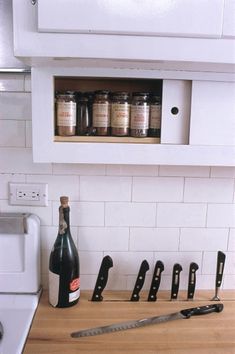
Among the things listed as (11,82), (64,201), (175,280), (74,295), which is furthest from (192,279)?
(11,82)

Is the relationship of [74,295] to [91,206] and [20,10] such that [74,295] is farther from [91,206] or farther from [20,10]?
[20,10]

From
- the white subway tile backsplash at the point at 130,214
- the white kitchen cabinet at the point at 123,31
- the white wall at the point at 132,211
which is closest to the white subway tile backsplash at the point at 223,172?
the white wall at the point at 132,211

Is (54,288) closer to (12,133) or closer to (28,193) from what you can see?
(28,193)

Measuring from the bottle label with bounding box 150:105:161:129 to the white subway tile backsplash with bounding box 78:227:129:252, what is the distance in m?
0.41

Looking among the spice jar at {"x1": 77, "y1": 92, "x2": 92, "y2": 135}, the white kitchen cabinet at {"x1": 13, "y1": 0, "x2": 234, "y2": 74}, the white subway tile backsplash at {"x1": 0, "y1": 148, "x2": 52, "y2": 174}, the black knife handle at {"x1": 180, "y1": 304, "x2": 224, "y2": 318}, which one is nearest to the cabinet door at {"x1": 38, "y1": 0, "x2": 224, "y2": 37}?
the white kitchen cabinet at {"x1": 13, "y1": 0, "x2": 234, "y2": 74}

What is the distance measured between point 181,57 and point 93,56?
0.20 meters

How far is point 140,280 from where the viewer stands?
3.83 ft

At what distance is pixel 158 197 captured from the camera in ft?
3.98

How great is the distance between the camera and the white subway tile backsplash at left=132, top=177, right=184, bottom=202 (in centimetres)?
120

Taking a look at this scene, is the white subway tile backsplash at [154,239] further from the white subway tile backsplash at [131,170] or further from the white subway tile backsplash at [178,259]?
the white subway tile backsplash at [131,170]

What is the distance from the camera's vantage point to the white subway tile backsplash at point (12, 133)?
1139 mm

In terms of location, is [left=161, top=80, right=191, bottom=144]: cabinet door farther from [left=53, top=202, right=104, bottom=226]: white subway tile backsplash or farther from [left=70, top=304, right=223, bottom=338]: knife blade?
[left=70, top=304, right=223, bottom=338]: knife blade

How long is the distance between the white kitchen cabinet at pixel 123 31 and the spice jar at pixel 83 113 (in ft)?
0.62

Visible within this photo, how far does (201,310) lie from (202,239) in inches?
9.7
